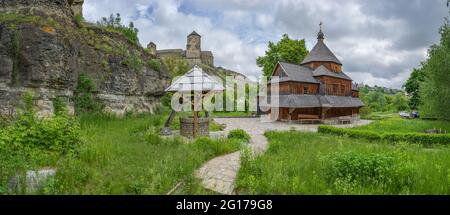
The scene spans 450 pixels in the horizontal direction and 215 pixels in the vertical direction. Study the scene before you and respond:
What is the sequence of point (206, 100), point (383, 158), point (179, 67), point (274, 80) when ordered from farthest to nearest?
point (179, 67) < point (274, 80) < point (206, 100) < point (383, 158)

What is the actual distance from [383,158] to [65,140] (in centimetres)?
837

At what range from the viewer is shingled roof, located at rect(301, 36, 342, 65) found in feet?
103

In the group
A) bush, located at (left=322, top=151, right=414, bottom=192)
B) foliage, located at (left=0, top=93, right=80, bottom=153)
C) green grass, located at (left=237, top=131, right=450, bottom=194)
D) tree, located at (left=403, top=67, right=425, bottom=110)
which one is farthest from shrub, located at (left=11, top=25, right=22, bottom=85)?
tree, located at (left=403, top=67, right=425, bottom=110)

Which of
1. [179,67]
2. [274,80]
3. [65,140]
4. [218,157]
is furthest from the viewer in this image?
[179,67]

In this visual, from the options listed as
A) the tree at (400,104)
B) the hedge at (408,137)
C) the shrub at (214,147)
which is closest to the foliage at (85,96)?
the shrub at (214,147)

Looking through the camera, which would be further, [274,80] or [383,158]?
[274,80]

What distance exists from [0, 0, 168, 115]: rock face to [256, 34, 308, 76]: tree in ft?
81.4

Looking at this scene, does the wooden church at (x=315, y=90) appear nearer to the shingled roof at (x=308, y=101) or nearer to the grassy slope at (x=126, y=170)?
the shingled roof at (x=308, y=101)

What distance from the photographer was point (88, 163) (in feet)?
20.7

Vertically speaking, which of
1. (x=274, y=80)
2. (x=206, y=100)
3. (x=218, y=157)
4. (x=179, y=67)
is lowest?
(x=218, y=157)

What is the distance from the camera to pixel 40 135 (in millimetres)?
6664

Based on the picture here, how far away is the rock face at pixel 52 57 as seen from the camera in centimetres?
1071
